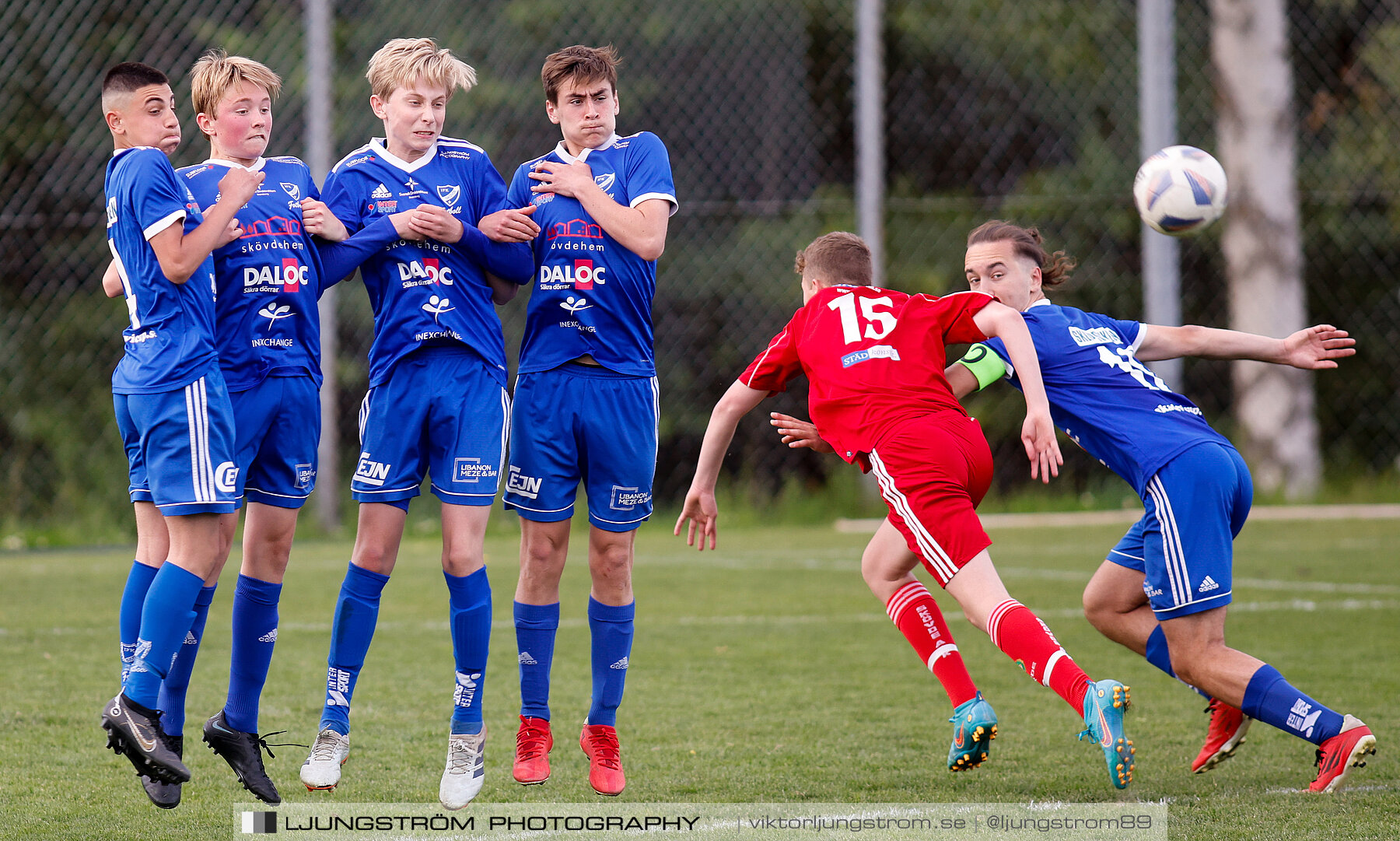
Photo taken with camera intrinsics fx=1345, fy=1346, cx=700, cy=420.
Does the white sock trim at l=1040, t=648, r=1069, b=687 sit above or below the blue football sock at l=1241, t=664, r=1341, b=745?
above

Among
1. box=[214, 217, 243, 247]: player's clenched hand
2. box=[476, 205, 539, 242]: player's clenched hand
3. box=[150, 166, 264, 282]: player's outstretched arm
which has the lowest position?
box=[150, 166, 264, 282]: player's outstretched arm

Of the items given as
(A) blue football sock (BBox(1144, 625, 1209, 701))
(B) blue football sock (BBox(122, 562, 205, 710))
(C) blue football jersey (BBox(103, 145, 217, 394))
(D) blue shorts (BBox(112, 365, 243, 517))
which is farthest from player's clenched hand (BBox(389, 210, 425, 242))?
(A) blue football sock (BBox(1144, 625, 1209, 701))

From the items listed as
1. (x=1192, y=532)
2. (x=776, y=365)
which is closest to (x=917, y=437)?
(x=776, y=365)

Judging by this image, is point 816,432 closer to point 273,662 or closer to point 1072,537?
point 273,662

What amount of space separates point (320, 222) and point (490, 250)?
50 centimetres

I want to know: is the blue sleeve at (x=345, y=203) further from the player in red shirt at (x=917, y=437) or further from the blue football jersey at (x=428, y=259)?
the player in red shirt at (x=917, y=437)

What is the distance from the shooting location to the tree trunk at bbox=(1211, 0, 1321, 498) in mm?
12875

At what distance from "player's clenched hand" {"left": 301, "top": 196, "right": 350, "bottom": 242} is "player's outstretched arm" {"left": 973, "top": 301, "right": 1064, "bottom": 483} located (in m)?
1.91

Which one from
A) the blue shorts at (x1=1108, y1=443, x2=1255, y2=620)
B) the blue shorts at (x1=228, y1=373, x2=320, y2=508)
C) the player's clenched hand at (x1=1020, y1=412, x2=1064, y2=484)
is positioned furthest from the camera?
the blue shorts at (x1=228, y1=373, x2=320, y2=508)

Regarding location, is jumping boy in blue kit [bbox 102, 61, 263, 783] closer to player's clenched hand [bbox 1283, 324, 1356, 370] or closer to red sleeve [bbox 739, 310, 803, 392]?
red sleeve [bbox 739, 310, 803, 392]

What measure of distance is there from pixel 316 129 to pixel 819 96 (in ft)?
18.3

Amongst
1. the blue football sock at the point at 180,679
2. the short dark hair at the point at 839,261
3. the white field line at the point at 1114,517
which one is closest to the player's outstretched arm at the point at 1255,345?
the short dark hair at the point at 839,261

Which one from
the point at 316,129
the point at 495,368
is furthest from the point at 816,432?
the point at 316,129

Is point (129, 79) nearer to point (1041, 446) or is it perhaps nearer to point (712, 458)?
point (712, 458)
